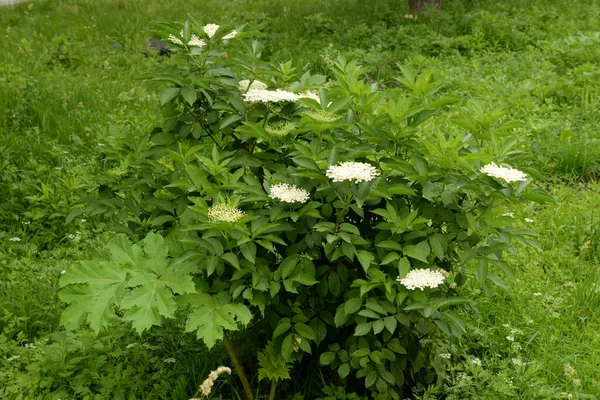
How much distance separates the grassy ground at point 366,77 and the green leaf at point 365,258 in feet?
2.22

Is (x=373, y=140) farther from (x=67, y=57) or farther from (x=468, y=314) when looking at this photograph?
(x=67, y=57)

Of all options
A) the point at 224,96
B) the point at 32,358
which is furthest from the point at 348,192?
the point at 32,358

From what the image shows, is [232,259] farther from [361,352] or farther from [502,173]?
[502,173]

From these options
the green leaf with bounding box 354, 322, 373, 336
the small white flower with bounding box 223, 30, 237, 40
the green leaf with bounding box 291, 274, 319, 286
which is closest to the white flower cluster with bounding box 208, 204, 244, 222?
the green leaf with bounding box 291, 274, 319, 286

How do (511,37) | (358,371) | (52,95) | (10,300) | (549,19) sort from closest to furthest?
(358,371)
(10,300)
(52,95)
(511,37)
(549,19)

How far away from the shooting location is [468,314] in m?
3.58

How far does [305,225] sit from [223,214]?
0.40m

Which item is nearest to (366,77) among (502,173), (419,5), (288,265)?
(502,173)

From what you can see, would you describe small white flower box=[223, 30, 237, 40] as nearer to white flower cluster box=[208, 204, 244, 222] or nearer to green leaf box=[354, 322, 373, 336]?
white flower cluster box=[208, 204, 244, 222]

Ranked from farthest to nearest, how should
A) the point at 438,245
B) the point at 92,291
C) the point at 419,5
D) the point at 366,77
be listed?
the point at 419,5, the point at 366,77, the point at 438,245, the point at 92,291

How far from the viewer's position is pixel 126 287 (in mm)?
2375

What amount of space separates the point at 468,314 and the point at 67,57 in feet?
20.9

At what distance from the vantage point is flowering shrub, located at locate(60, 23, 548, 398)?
2428 mm

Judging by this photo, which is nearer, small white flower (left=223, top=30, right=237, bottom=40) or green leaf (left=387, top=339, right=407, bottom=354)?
green leaf (left=387, top=339, right=407, bottom=354)
